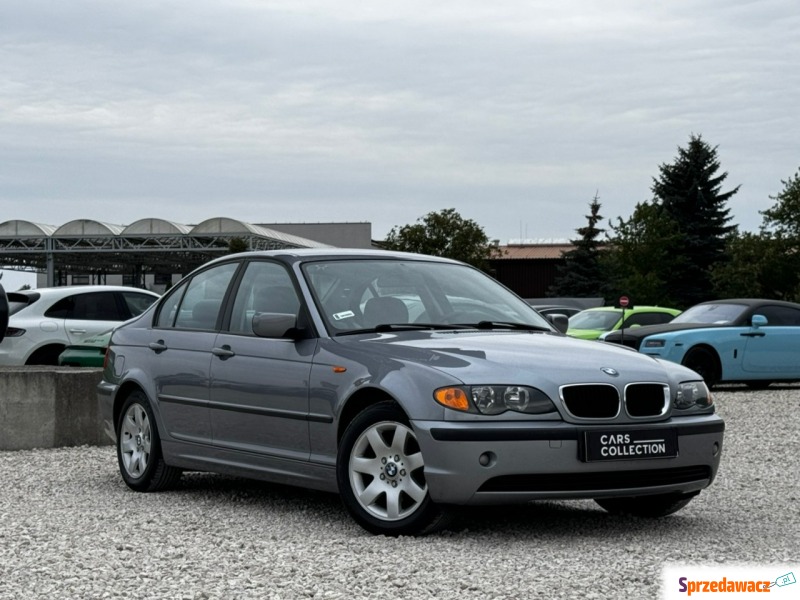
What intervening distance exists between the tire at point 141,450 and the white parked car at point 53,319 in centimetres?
729

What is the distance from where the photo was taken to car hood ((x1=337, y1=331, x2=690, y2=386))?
6410 mm

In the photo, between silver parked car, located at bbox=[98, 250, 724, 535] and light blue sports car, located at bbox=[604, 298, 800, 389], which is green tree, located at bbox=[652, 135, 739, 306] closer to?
light blue sports car, located at bbox=[604, 298, 800, 389]

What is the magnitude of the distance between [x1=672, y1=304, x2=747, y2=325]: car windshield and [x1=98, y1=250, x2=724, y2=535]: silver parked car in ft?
40.8

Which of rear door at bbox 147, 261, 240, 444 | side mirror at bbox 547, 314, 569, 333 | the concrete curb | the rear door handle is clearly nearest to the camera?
rear door at bbox 147, 261, 240, 444

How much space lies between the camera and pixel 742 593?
5195 mm

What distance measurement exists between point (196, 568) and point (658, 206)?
2334 inches

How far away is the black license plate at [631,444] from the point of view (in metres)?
6.35

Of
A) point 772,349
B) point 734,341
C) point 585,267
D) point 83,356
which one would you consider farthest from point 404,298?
point 585,267

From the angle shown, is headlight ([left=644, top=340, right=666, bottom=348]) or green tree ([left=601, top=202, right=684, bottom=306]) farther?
green tree ([left=601, top=202, right=684, bottom=306])

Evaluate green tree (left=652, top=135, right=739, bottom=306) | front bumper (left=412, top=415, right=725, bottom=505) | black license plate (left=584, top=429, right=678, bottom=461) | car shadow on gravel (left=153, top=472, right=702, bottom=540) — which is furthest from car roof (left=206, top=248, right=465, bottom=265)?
green tree (left=652, top=135, right=739, bottom=306)

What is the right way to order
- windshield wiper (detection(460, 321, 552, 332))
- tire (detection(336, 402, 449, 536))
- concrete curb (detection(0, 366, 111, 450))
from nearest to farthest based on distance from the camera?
tire (detection(336, 402, 449, 536))
windshield wiper (detection(460, 321, 552, 332))
concrete curb (detection(0, 366, 111, 450))

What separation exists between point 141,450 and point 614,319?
1649 centimetres

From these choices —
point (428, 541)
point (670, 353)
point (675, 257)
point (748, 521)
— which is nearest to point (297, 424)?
point (428, 541)

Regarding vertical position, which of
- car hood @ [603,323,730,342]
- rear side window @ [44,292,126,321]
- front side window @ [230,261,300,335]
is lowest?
car hood @ [603,323,730,342]
